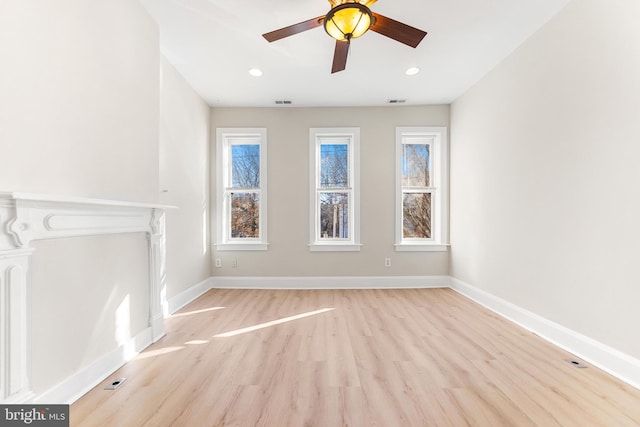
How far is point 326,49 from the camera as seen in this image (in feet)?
8.95

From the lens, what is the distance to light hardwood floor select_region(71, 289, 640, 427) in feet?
4.73

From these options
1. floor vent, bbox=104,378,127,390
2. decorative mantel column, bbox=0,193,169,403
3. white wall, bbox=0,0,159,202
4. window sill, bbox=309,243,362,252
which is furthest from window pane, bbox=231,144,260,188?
floor vent, bbox=104,378,127,390

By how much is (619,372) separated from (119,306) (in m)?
3.30

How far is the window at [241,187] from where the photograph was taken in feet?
13.8

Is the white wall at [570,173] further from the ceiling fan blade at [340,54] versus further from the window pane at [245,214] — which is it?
the window pane at [245,214]

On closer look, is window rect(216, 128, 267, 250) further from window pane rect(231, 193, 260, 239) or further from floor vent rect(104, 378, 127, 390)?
floor vent rect(104, 378, 127, 390)

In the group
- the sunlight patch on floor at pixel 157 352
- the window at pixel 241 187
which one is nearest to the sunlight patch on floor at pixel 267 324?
the sunlight patch on floor at pixel 157 352

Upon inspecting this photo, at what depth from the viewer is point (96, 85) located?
1.73m

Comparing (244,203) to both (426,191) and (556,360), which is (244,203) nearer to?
(426,191)

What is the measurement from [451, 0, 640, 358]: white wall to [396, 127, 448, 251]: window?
864mm

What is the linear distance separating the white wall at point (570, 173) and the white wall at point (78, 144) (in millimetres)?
3298

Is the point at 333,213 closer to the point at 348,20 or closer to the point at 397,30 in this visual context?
the point at 397,30

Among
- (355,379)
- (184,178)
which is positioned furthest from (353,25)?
(184,178)

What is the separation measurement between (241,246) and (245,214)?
0.51 m
